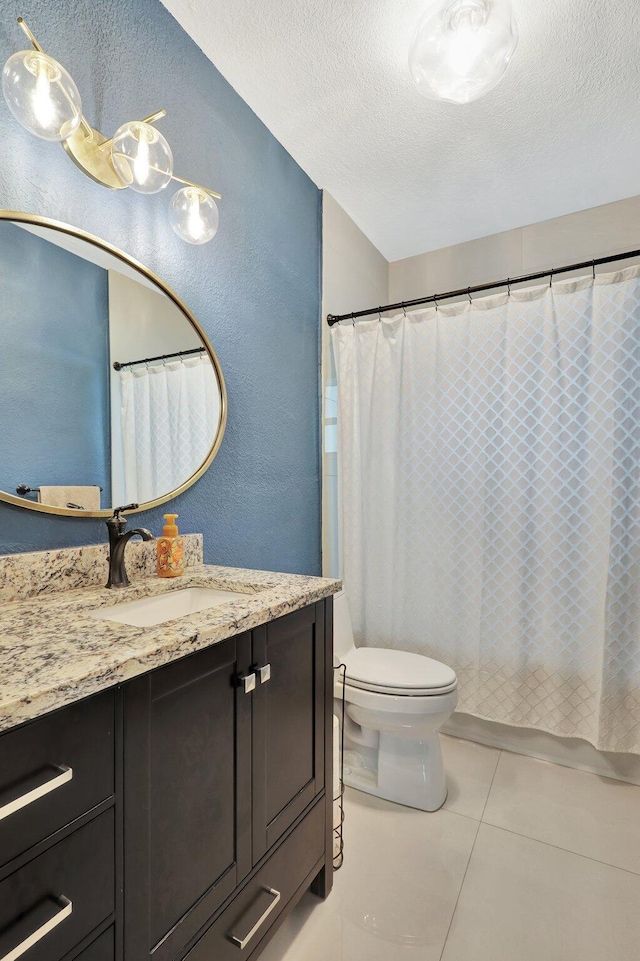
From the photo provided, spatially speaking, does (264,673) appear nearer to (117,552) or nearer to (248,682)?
(248,682)

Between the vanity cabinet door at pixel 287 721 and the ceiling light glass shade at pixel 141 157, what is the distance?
113 centimetres

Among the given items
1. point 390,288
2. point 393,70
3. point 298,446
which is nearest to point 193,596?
point 298,446

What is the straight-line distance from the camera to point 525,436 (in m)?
1.95

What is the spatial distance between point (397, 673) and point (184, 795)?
1.08 meters

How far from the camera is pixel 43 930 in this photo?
582mm

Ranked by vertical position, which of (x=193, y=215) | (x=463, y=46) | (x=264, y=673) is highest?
(x=463, y=46)

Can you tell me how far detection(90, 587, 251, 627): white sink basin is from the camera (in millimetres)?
1086

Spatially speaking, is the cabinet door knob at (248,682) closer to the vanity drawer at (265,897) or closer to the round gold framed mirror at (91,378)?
the vanity drawer at (265,897)

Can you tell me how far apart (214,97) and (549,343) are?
1.54 m

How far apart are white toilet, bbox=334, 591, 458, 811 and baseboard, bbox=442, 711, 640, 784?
0.46 m

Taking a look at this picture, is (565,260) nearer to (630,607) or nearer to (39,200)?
(630,607)

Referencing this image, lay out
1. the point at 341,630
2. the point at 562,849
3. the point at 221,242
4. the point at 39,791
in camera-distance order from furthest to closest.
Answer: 1. the point at 341,630
2. the point at 221,242
3. the point at 562,849
4. the point at 39,791

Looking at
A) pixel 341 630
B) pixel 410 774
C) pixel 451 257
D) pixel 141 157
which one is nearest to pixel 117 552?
pixel 141 157

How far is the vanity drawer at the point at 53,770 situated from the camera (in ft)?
1.82
